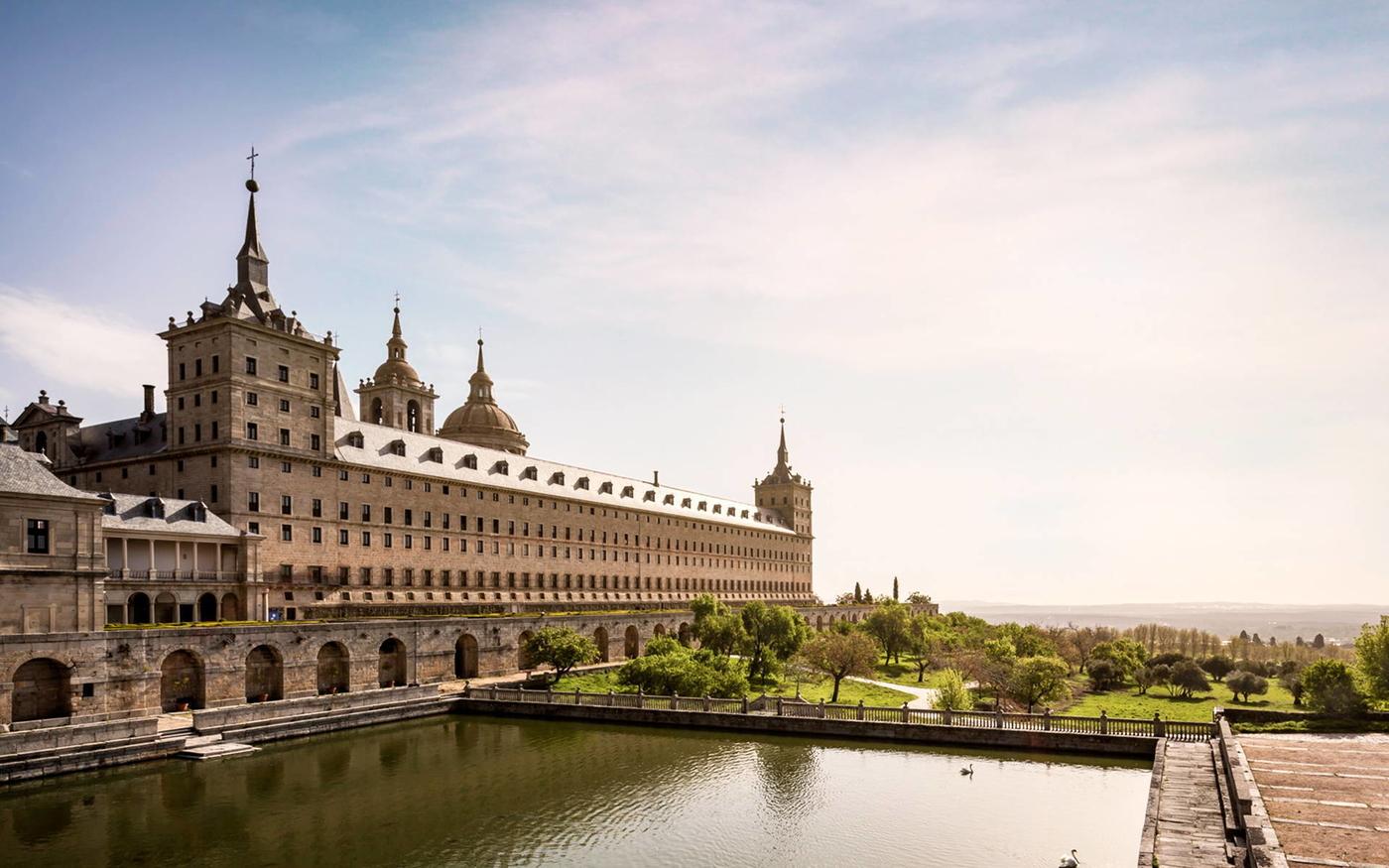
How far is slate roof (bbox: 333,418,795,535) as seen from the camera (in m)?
67.1

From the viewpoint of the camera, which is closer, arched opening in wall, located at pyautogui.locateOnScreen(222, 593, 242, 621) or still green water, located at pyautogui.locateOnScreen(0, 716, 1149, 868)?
still green water, located at pyautogui.locateOnScreen(0, 716, 1149, 868)

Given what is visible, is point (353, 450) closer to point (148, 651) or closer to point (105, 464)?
point (105, 464)

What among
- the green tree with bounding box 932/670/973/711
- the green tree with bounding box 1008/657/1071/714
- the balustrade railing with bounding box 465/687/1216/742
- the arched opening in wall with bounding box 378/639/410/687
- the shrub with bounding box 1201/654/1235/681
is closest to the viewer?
the balustrade railing with bounding box 465/687/1216/742

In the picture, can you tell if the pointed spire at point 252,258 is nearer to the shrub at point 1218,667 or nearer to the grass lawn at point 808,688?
the grass lawn at point 808,688

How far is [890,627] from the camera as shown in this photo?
82688 mm

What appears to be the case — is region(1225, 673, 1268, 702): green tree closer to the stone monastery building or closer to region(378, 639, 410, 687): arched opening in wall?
the stone monastery building

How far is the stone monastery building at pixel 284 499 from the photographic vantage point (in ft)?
170

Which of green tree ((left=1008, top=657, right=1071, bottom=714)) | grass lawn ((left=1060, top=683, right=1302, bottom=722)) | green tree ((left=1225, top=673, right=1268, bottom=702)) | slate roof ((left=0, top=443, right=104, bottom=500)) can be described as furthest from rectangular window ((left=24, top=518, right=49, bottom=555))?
green tree ((left=1225, top=673, right=1268, bottom=702))

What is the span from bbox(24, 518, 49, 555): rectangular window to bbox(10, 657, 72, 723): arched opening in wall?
4594mm

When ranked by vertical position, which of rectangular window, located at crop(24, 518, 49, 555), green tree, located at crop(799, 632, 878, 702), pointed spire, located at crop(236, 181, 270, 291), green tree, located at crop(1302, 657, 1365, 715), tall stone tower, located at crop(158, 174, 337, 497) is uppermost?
pointed spire, located at crop(236, 181, 270, 291)

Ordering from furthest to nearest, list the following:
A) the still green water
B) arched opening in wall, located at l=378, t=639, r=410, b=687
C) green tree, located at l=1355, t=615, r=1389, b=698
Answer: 1. arched opening in wall, located at l=378, t=639, r=410, b=687
2. green tree, located at l=1355, t=615, r=1389, b=698
3. the still green water

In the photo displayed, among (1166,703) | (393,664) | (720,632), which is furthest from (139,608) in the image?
(1166,703)

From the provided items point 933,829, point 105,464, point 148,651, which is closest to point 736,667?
point 933,829

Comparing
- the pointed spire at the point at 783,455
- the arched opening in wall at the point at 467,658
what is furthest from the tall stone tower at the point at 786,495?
the arched opening in wall at the point at 467,658
